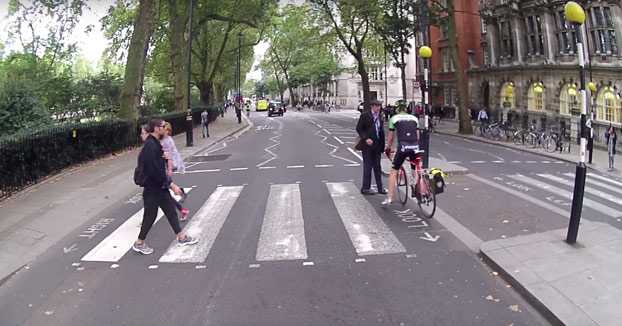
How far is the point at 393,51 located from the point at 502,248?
129ft

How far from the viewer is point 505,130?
28.6 metres

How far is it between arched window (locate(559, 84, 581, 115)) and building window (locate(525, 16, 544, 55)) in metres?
3.71

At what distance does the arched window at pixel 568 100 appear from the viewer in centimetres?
3066

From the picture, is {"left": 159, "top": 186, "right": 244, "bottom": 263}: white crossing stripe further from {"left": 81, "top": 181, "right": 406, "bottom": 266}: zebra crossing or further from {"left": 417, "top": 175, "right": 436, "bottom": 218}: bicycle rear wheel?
{"left": 417, "top": 175, "right": 436, "bottom": 218}: bicycle rear wheel

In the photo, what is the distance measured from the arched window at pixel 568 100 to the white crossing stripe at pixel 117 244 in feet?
94.2

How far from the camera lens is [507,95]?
3953 centimetres

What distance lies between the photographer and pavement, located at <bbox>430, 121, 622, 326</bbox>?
449cm

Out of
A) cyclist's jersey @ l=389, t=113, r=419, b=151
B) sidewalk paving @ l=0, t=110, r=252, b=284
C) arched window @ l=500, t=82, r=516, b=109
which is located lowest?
sidewalk paving @ l=0, t=110, r=252, b=284

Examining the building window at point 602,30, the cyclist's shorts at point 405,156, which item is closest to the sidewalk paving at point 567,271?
the cyclist's shorts at point 405,156

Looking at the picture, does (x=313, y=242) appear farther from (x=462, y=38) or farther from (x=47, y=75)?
(x=462, y=38)

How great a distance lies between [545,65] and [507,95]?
6.44 meters

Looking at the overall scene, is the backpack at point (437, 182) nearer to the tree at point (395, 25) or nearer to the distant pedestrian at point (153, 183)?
the distant pedestrian at point (153, 183)

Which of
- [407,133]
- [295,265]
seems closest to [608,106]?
[407,133]

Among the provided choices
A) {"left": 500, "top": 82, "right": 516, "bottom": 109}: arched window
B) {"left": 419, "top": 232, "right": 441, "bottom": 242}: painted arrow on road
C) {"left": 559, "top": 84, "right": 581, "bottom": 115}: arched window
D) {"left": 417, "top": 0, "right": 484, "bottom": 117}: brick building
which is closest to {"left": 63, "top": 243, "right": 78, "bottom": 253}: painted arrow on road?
{"left": 419, "top": 232, "right": 441, "bottom": 242}: painted arrow on road
